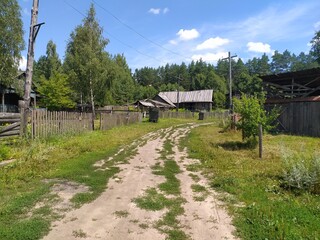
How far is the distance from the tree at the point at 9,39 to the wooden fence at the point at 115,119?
14.1m

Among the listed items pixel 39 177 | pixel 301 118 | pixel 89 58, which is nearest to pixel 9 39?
pixel 89 58

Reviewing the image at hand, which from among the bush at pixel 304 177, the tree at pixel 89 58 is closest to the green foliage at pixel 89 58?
the tree at pixel 89 58

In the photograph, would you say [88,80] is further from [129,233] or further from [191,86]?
[191,86]

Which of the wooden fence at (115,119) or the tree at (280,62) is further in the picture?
the tree at (280,62)

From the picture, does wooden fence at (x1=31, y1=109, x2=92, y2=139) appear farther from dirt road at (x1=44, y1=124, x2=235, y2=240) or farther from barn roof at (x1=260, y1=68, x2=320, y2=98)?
barn roof at (x1=260, y1=68, x2=320, y2=98)

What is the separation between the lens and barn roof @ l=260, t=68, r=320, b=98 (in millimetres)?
20031

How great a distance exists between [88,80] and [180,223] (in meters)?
25.0

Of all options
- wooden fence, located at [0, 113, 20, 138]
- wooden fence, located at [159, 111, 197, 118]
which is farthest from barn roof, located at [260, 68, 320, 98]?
wooden fence, located at [159, 111, 197, 118]

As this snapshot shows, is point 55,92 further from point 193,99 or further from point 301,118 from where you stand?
point 193,99

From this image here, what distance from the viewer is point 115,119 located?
77.7ft

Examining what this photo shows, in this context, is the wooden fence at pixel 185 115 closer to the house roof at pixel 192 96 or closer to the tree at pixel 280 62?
the house roof at pixel 192 96

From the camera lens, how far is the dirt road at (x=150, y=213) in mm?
4328

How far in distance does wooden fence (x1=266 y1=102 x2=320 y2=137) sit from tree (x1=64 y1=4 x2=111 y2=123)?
16.9 meters

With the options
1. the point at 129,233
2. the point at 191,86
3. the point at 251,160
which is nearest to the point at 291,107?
the point at 251,160
